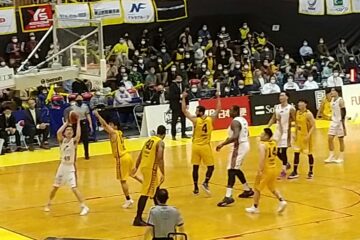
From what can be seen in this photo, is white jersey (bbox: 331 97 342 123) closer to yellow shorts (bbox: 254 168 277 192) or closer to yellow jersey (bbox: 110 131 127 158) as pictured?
yellow shorts (bbox: 254 168 277 192)

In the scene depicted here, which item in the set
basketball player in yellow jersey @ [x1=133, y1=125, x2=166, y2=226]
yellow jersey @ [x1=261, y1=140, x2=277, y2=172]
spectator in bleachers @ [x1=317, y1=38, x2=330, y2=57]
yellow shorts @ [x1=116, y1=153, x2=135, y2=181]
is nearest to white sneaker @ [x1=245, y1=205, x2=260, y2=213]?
yellow jersey @ [x1=261, y1=140, x2=277, y2=172]

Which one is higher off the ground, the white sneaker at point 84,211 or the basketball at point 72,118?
the basketball at point 72,118

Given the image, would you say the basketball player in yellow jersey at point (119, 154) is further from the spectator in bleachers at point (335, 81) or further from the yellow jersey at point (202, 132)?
the spectator in bleachers at point (335, 81)

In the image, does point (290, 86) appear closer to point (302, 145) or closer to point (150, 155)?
point (302, 145)

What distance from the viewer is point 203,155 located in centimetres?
1780

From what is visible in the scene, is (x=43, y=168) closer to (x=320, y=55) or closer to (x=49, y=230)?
(x=49, y=230)

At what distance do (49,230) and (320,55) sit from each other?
77.8ft

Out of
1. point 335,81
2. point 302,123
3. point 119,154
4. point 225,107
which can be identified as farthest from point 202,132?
point 335,81

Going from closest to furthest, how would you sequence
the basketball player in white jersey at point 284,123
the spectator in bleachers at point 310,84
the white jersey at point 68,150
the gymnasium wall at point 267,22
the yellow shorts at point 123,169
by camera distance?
1. the white jersey at point 68,150
2. the yellow shorts at point 123,169
3. the basketball player in white jersey at point 284,123
4. the spectator in bleachers at point 310,84
5. the gymnasium wall at point 267,22

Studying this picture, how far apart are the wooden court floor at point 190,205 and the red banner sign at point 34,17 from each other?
8.02 metres

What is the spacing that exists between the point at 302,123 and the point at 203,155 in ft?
10.5

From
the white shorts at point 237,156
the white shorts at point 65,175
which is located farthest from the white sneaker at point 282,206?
the white shorts at point 65,175

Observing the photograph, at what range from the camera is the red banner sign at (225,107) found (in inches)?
1139

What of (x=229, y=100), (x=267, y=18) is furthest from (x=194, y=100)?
(x=267, y=18)
